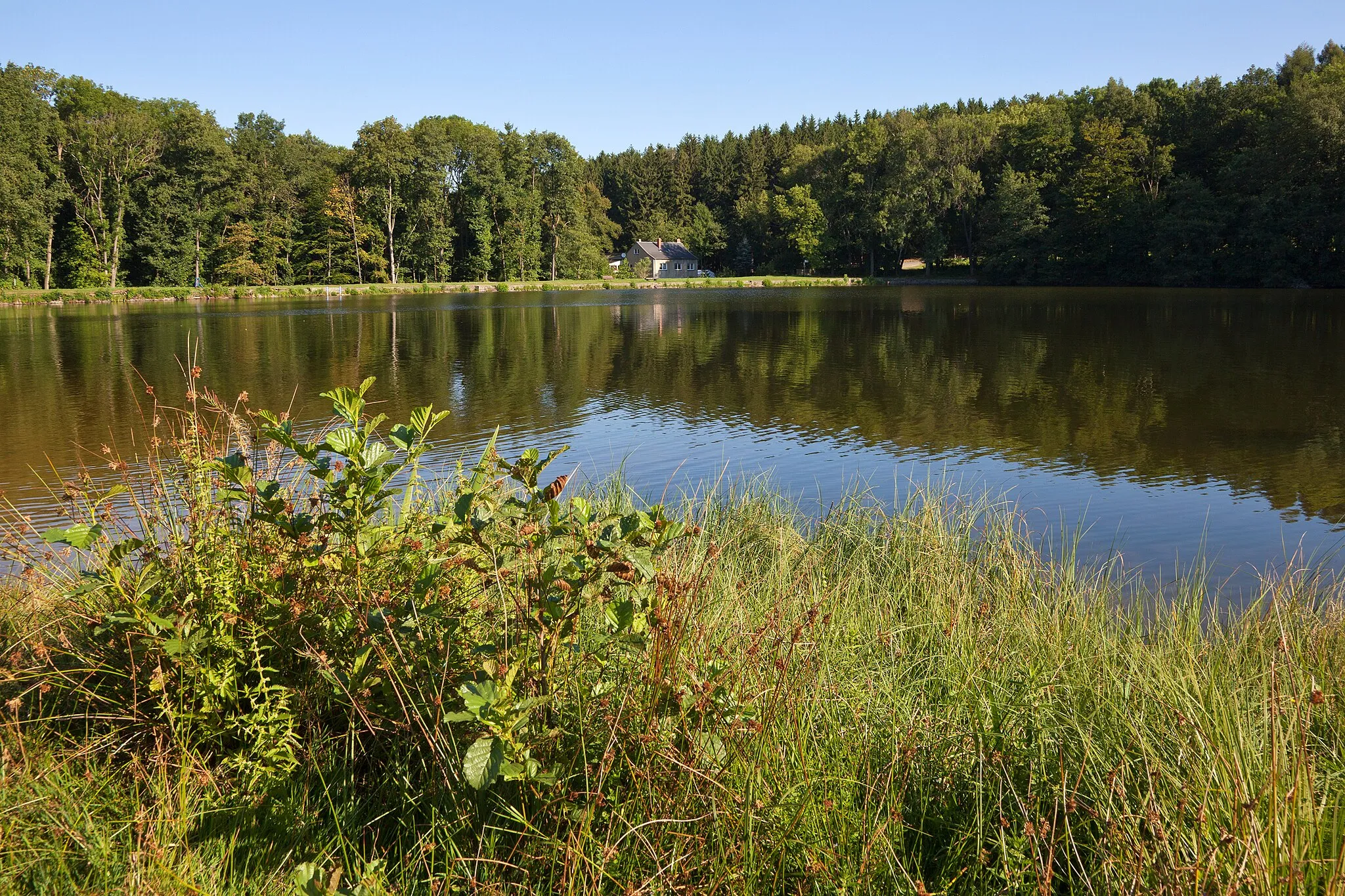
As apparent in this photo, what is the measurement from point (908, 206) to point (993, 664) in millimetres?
79480

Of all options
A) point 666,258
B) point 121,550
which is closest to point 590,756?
point 121,550

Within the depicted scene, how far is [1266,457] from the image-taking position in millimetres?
12617

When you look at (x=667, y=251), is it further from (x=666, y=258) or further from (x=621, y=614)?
(x=621, y=614)

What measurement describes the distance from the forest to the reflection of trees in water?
1854cm

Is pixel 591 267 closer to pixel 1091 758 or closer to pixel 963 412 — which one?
pixel 963 412

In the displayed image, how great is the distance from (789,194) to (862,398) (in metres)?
81.5

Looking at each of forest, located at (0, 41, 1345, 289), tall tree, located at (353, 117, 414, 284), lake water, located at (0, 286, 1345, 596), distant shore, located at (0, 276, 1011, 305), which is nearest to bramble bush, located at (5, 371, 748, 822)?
lake water, located at (0, 286, 1345, 596)

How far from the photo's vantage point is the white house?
103500mm

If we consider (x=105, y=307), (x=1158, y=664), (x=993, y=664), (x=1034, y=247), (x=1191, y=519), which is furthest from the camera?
(x=1034, y=247)

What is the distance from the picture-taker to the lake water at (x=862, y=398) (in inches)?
416

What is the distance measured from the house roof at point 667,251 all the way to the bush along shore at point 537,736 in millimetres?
102231

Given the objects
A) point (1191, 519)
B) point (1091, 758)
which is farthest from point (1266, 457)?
point (1091, 758)

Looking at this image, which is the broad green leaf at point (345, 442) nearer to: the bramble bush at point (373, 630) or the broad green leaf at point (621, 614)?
the bramble bush at point (373, 630)

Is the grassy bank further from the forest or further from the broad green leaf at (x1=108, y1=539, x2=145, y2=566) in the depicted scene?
the broad green leaf at (x1=108, y1=539, x2=145, y2=566)
